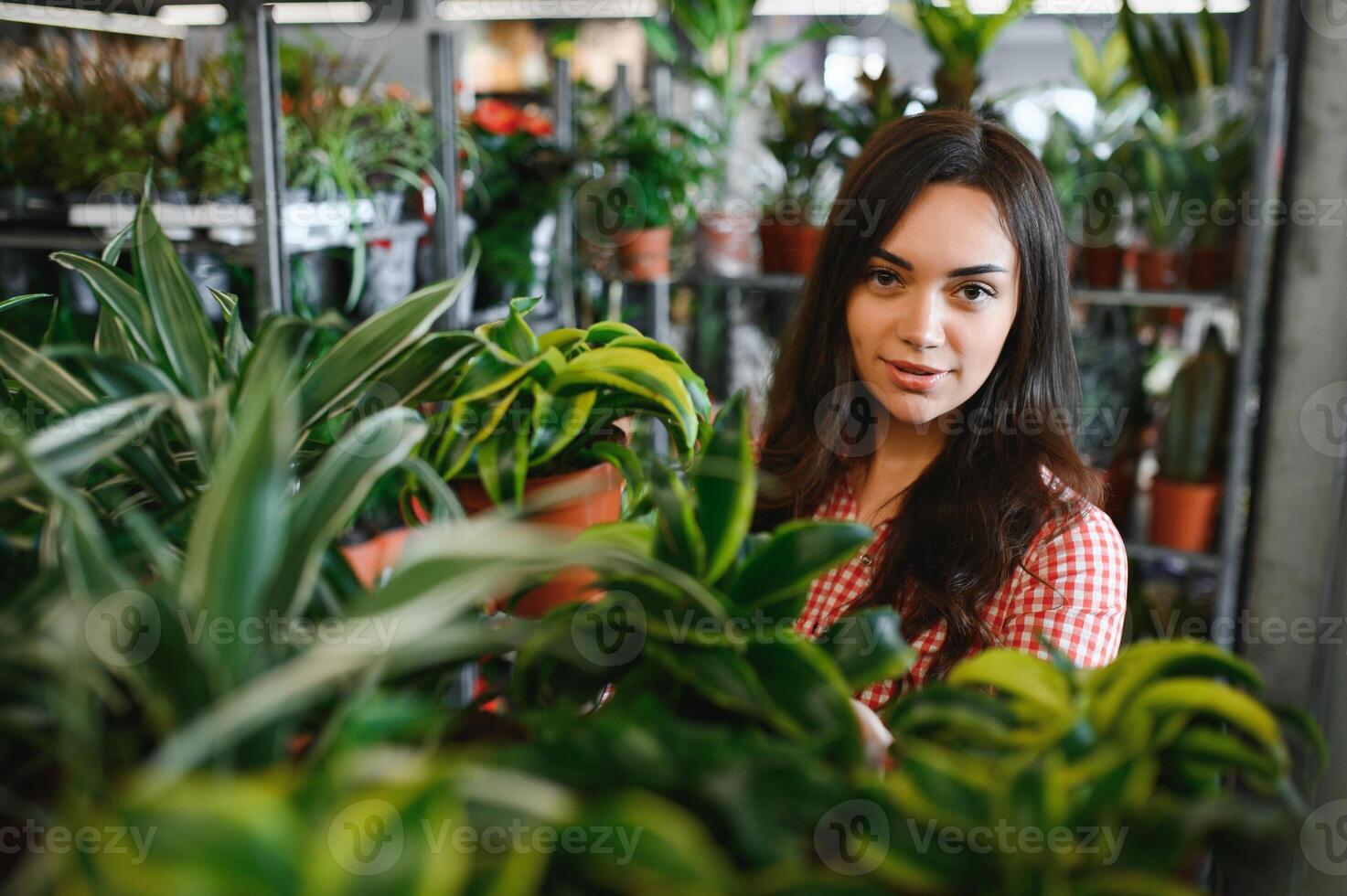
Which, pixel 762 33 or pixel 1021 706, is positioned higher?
pixel 762 33

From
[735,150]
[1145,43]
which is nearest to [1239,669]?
[1145,43]

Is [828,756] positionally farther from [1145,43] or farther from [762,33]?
[762,33]

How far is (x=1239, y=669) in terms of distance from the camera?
0.50m

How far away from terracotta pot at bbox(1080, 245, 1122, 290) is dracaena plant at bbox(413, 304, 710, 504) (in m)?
2.05

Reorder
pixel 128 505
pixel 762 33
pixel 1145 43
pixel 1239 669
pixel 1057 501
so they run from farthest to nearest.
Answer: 1. pixel 762 33
2. pixel 1145 43
3. pixel 1057 501
4. pixel 128 505
5. pixel 1239 669

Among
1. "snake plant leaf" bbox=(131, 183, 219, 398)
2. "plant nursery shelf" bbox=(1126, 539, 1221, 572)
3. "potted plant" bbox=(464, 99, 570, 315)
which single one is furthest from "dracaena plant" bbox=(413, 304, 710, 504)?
"plant nursery shelf" bbox=(1126, 539, 1221, 572)

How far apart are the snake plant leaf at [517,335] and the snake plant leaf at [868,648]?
0.37 metres

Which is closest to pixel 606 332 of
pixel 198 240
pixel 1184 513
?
pixel 198 240

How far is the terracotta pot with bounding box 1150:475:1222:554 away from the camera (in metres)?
2.47

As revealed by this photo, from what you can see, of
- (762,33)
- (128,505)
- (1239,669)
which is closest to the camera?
(1239,669)

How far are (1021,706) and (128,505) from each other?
1.74ft

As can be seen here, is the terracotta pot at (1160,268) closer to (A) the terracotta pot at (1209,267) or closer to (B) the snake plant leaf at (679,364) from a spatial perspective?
(A) the terracotta pot at (1209,267)

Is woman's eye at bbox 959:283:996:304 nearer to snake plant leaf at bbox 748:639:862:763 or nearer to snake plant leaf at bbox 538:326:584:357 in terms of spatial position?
snake plant leaf at bbox 538:326:584:357

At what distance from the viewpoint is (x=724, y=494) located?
559 mm
